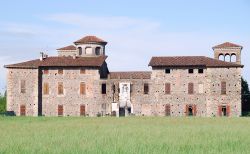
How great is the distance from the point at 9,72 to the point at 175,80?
52.0ft

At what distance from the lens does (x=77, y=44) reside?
209 feet

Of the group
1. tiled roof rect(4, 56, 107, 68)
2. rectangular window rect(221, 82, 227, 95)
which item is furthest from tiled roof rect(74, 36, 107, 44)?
rectangular window rect(221, 82, 227, 95)

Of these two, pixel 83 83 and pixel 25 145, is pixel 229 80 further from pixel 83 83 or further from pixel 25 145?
pixel 25 145

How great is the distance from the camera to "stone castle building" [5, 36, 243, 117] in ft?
181

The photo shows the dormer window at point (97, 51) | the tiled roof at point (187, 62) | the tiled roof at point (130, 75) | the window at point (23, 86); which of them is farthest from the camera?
the dormer window at point (97, 51)

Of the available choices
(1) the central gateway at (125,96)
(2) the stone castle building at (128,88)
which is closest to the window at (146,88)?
(2) the stone castle building at (128,88)

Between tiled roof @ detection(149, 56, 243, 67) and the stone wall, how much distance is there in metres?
11.4

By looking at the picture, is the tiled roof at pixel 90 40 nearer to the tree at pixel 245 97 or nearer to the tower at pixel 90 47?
the tower at pixel 90 47

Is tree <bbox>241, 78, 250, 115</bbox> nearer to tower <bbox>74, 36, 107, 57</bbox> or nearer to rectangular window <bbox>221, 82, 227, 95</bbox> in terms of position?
rectangular window <bbox>221, 82, 227, 95</bbox>

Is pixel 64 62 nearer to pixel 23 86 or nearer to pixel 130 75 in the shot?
pixel 23 86

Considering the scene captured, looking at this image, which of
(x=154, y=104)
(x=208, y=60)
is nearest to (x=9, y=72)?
(x=154, y=104)

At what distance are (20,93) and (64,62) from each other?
16.8 feet

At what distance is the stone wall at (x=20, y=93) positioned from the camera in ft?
188

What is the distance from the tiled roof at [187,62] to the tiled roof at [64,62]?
18.2 ft
